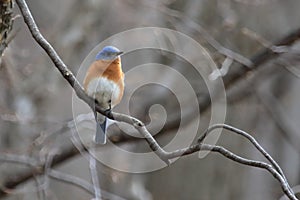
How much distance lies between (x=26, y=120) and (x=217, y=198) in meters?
2.37

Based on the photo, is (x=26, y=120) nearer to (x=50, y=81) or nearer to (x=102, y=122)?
(x=50, y=81)

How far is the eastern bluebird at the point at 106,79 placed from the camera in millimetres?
2394

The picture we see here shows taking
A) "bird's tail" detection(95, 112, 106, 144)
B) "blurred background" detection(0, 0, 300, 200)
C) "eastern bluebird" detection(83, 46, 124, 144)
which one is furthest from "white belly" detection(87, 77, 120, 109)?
"blurred background" detection(0, 0, 300, 200)

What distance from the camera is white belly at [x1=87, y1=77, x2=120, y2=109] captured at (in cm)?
237

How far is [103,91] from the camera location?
7.88 feet

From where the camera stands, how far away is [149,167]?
5.15 metres

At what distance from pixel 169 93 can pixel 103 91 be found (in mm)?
2382

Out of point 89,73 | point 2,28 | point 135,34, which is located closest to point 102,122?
point 89,73

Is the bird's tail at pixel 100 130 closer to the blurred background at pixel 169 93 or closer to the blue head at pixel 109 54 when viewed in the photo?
the blue head at pixel 109 54

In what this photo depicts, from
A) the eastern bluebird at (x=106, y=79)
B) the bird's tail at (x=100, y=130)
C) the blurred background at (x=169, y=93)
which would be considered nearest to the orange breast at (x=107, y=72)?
the eastern bluebird at (x=106, y=79)

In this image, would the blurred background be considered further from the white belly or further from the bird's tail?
the white belly

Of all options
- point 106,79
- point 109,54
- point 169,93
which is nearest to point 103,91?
point 106,79

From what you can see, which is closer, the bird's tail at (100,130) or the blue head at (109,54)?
the blue head at (109,54)

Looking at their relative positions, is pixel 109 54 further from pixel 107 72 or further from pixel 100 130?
pixel 100 130
